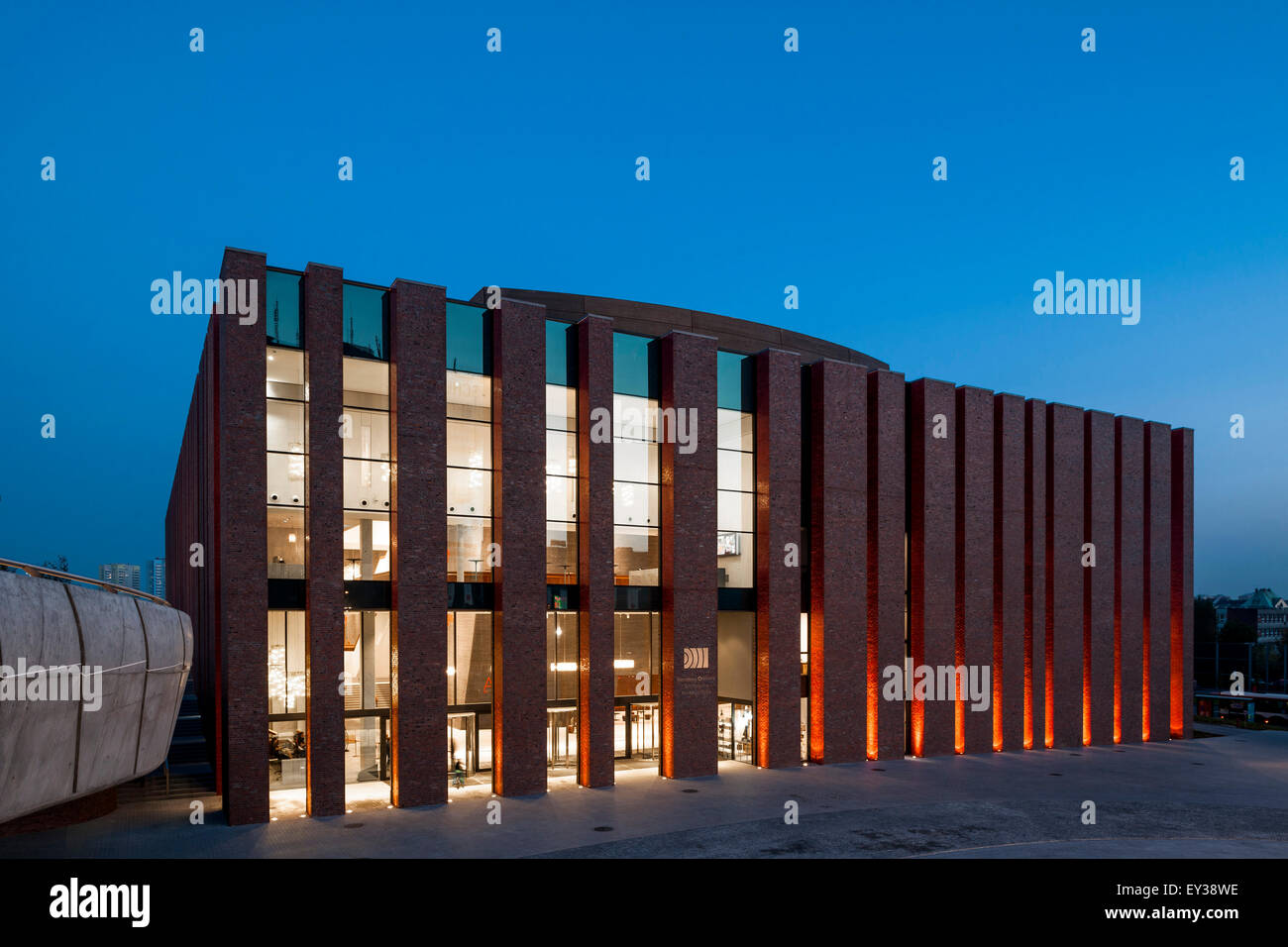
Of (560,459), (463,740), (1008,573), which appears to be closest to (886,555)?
(1008,573)

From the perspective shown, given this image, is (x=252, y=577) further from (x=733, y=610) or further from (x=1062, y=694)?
(x=1062, y=694)

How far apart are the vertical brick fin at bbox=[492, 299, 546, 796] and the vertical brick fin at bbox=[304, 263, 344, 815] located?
4383 mm

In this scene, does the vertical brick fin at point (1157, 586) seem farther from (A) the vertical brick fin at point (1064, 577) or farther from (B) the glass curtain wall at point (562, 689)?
(B) the glass curtain wall at point (562, 689)

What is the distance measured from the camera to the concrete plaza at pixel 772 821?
19500 mm

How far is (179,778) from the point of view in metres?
27.6

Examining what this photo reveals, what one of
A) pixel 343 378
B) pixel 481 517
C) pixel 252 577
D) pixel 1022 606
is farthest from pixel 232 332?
pixel 1022 606

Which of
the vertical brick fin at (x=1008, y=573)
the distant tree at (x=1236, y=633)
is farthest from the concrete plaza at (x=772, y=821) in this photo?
the distant tree at (x=1236, y=633)

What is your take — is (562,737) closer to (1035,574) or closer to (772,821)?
(772,821)

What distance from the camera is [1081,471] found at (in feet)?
127

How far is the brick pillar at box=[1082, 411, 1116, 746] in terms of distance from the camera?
125 ft

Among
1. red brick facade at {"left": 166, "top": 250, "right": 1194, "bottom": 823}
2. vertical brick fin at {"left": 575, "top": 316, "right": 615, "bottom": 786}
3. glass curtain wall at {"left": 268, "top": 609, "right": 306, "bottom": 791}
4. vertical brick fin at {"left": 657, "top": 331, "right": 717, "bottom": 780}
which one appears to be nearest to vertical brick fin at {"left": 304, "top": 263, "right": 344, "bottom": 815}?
red brick facade at {"left": 166, "top": 250, "right": 1194, "bottom": 823}

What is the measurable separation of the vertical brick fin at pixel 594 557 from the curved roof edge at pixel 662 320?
2.31 m

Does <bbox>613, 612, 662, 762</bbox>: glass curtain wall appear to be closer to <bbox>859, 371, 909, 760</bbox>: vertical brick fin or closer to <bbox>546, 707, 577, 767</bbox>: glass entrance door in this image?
<bbox>546, 707, 577, 767</bbox>: glass entrance door

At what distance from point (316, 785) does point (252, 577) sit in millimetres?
5360
